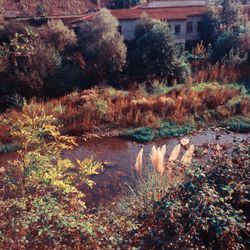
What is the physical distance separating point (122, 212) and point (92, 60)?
11.5 m

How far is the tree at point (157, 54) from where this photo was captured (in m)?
17.8

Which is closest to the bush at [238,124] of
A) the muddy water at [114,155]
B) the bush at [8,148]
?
the muddy water at [114,155]

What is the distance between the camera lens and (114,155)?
496 inches

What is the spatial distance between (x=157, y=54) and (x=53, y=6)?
13662 mm

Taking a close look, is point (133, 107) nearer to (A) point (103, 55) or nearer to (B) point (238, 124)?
(A) point (103, 55)

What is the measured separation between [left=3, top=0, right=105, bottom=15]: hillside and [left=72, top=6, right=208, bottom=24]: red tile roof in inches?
231

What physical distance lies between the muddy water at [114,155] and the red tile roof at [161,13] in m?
10.3

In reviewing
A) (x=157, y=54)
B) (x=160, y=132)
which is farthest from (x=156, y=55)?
(x=160, y=132)

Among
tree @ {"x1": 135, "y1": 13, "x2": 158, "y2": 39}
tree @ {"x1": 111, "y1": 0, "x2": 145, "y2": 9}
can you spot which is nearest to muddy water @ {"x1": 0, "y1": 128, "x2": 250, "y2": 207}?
tree @ {"x1": 135, "y1": 13, "x2": 158, "y2": 39}

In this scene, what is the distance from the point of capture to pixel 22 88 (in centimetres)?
1596

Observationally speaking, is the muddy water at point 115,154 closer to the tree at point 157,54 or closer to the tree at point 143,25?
the tree at point 157,54

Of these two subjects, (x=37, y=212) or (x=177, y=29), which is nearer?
(x=37, y=212)

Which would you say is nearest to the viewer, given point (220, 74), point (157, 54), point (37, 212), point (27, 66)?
point (37, 212)

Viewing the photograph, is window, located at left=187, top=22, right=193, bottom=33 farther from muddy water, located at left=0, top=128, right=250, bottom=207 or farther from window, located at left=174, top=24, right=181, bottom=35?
muddy water, located at left=0, top=128, right=250, bottom=207
